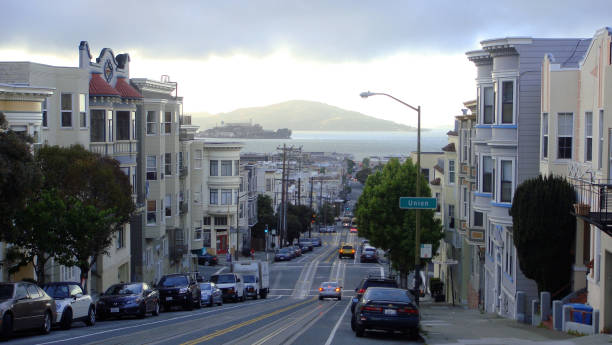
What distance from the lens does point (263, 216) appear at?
103 m

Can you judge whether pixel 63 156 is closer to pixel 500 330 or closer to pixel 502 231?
pixel 500 330

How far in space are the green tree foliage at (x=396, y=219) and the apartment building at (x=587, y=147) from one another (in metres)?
22.6

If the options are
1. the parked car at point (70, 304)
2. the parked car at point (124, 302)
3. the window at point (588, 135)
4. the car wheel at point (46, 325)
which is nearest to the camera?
the car wheel at point (46, 325)

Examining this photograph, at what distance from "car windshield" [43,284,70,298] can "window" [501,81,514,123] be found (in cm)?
1793

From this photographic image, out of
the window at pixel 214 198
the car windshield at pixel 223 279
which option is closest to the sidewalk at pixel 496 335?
the car windshield at pixel 223 279

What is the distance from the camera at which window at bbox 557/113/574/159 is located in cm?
2662

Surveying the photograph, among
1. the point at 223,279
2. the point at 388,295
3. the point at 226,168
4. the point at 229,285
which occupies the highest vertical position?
the point at 226,168

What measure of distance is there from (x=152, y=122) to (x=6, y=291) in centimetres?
2944

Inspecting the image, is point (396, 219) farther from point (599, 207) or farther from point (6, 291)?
point (6, 291)

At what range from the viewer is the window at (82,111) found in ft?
122

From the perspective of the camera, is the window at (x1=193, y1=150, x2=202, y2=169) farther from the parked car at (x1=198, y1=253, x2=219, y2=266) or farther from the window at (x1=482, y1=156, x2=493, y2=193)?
the window at (x1=482, y1=156, x2=493, y2=193)

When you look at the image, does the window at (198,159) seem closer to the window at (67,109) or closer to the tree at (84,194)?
the window at (67,109)

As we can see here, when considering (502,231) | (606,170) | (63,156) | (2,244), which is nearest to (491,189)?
(502,231)

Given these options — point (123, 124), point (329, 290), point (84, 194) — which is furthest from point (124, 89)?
point (329, 290)
